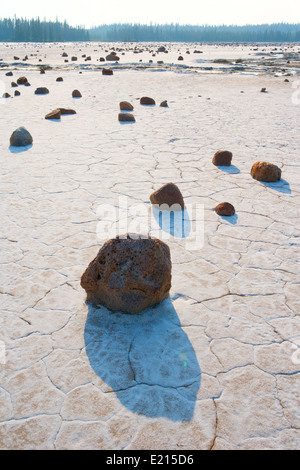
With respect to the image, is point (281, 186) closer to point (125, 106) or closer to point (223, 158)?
point (223, 158)

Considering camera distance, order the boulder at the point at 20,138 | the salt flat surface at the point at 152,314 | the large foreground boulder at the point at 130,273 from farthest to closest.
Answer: the boulder at the point at 20,138 → the large foreground boulder at the point at 130,273 → the salt flat surface at the point at 152,314

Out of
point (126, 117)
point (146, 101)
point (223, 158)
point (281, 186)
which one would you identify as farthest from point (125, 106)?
point (281, 186)

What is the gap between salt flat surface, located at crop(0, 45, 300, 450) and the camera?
158 centimetres

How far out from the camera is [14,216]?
3.36 metres

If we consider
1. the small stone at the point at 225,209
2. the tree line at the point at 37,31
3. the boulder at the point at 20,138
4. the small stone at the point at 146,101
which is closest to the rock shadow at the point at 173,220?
the small stone at the point at 225,209

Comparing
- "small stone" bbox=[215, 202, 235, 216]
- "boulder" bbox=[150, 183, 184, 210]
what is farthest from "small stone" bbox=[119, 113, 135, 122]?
"small stone" bbox=[215, 202, 235, 216]

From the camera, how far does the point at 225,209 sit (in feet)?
11.2

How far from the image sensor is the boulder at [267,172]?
418 centimetres

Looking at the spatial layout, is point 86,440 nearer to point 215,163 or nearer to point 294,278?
point 294,278

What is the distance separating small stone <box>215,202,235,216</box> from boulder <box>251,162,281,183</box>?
3.36 ft

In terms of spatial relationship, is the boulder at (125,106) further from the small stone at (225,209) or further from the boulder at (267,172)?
the small stone at (225,209)

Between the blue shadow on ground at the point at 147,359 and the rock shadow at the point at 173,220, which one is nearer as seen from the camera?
the blue shadow on ground at the point at 147,359

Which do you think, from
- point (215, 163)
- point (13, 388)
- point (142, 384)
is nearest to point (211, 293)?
point (142, 384)
